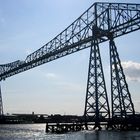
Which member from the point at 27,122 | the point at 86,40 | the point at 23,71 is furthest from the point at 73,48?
the point at 27,122

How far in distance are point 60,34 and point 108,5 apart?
57.0 feet

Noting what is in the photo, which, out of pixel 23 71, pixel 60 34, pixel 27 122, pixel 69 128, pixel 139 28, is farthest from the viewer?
pixel 27 122

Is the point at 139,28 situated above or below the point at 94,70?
above

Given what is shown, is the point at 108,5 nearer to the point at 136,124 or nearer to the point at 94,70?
the point at 94,70

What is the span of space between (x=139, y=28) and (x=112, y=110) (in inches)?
685

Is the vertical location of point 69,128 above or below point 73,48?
below

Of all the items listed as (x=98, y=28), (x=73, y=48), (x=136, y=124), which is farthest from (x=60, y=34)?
(x=136, y=124)

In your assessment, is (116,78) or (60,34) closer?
(116,78)

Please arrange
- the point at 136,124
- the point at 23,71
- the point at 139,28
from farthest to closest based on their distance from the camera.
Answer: the point at 23,71, the point at 136,124, the point at 139,28

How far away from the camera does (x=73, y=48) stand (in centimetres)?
8312

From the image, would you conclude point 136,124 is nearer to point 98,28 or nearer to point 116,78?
point 116,78

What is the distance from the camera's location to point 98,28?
7688cm

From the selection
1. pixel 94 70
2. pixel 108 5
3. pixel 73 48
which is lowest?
pixel 94 70

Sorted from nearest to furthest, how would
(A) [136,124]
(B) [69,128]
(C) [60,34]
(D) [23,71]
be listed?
1. (A) [136,124]
2. (B) [69,128]
3. (C) [60,34]
4. (D) [23,71]
